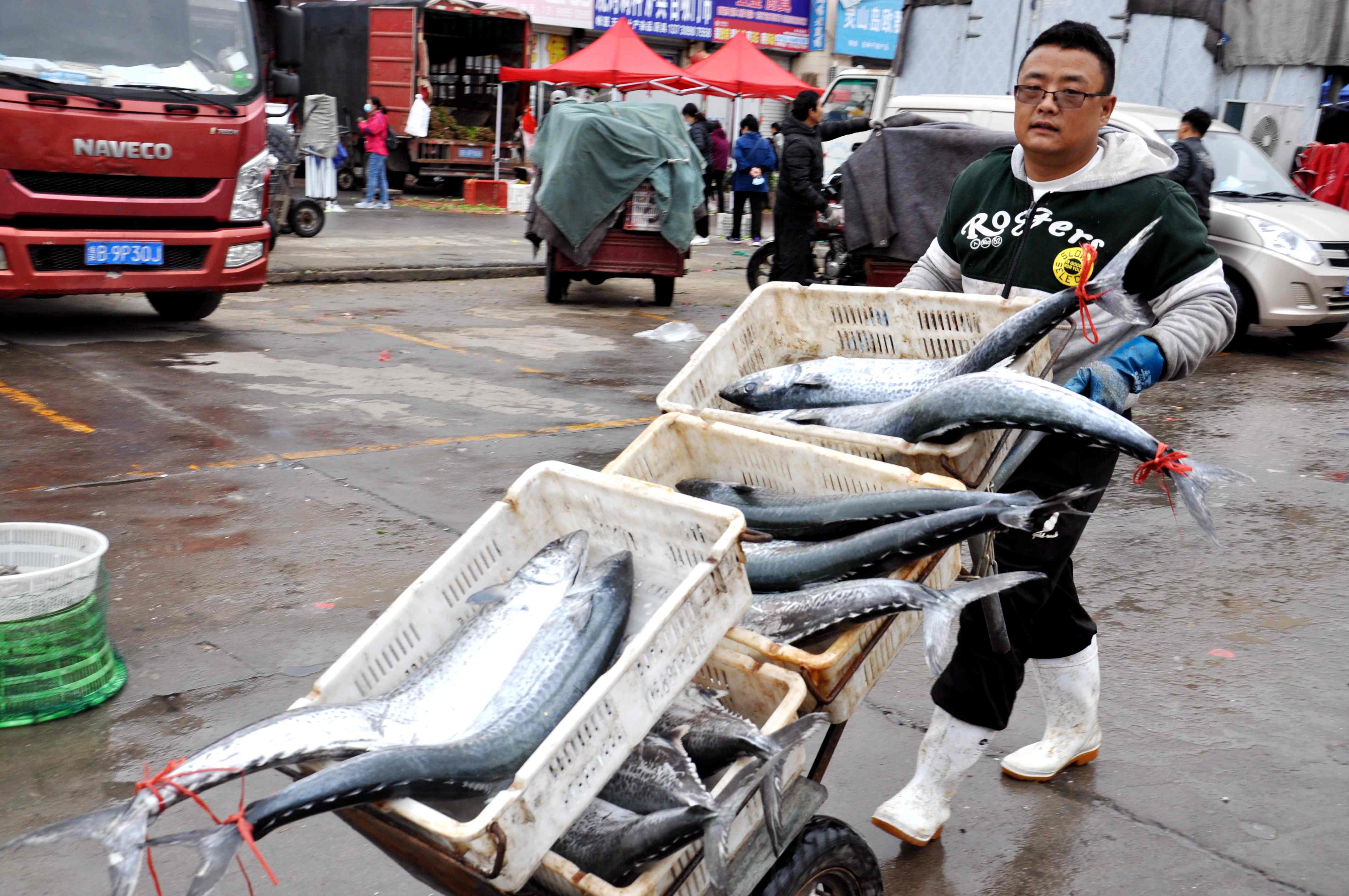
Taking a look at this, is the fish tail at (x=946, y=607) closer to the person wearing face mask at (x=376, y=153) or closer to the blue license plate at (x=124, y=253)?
the blue license plate at (x=124, y=253)

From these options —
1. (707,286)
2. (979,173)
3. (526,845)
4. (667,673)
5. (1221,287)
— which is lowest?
(707,286)

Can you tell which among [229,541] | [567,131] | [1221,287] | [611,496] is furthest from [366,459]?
[567,131]

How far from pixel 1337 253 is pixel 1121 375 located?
9.65 meters

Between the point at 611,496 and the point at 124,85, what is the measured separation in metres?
7.63

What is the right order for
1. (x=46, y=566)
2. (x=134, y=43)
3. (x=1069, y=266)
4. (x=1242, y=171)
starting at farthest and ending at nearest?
(x=1242, y=171)
(x=134, y=43)
(x=46, y=566)
(x=1069, y=266)

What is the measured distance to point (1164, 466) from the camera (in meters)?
2.47

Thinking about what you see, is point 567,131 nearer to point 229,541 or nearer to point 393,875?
point 229,541

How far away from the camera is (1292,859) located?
3209 mm

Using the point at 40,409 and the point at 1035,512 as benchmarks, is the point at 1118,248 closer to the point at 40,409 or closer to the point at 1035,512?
the point at 1035,512

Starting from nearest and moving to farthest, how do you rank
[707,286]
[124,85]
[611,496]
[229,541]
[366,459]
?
[611,496]
[229,541]
[366,459]
[124,85]
[707,286]

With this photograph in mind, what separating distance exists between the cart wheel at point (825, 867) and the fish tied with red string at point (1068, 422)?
37.5 inches

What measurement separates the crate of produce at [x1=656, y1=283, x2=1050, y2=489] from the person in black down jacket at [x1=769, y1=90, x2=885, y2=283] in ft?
26.0

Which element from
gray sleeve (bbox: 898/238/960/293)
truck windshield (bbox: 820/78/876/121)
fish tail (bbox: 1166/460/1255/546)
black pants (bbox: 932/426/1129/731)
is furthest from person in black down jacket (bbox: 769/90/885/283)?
fish tail (bbox: 1166/460/1255/546)

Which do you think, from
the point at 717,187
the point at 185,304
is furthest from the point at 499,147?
the point at 185,304
